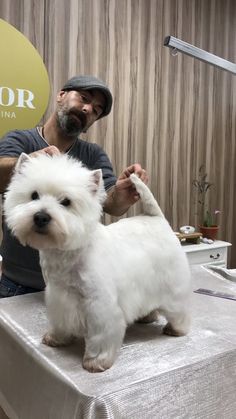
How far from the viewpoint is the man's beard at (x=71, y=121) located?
4.37ft

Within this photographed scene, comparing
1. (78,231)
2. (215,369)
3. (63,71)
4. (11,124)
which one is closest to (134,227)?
(78,231)

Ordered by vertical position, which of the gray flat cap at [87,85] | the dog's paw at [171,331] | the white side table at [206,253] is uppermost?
the gray flat cap at [87,85]

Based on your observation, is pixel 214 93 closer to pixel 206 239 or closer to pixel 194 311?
pixel 206 239

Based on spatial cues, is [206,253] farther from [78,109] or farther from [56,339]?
[56,339]

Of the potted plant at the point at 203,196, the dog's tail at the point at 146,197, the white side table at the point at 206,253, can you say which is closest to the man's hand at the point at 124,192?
the dog's tail at the point at 146,197

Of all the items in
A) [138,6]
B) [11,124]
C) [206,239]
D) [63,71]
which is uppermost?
[138,6]

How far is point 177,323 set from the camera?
A: 1023 mm

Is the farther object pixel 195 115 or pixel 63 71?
pixel 195 115

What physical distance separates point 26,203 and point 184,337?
0.53 metres

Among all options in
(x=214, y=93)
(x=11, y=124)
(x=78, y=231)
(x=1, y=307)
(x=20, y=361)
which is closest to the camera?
(x=78, y=231)

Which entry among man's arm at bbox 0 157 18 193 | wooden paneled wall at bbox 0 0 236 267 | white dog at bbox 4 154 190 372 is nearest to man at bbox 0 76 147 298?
man's arm at bbox 0 157 18 193

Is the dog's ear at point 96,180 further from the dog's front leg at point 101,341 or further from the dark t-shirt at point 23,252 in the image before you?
the dark t-shirt at point 23,252

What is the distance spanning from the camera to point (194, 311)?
3.98 ft

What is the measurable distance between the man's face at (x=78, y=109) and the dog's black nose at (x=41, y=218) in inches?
25.3
